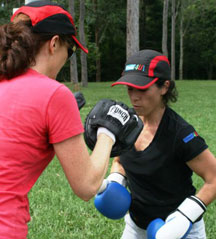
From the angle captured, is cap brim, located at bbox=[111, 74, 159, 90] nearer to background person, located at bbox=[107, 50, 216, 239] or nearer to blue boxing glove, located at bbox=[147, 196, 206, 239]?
background person, located at bbox=[107, 50, 216, 239]

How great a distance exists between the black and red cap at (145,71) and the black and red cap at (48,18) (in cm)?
72

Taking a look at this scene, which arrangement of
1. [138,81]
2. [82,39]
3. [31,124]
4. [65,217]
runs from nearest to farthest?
1. [31,124]
2. [138,81]
3. [65,217]
4. [82,39]

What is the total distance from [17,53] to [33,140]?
34 cm

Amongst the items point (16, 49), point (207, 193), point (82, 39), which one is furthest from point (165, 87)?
point (82, 39)

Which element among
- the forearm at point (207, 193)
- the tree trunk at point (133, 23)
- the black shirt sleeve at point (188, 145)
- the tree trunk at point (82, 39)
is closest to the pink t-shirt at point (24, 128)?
the black shirt sleeve at point (188, 145)

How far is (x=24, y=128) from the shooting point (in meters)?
1.44

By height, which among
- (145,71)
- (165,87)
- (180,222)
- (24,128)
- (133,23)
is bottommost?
(133,23)

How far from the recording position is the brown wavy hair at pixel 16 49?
1.51m

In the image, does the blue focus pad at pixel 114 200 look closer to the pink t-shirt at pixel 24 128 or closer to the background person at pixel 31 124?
the background person at pixel 31 124

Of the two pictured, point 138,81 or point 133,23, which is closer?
point 138,81

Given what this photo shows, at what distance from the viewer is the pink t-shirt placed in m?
1.43

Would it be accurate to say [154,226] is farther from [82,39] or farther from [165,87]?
[82,39]

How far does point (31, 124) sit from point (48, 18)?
462mm

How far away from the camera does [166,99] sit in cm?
252
